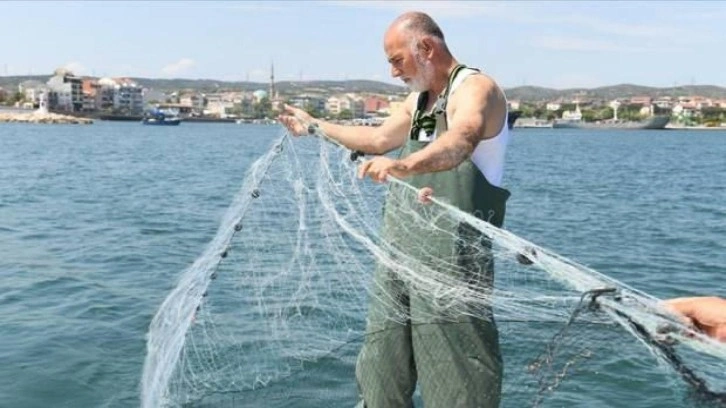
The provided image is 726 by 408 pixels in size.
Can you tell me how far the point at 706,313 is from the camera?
3.42m

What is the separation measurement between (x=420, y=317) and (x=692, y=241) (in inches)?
599

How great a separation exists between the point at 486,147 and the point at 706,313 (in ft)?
4.39

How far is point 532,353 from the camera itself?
249 inches

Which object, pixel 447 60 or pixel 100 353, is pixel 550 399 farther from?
pixel 100 353

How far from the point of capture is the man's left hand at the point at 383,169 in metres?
4.00

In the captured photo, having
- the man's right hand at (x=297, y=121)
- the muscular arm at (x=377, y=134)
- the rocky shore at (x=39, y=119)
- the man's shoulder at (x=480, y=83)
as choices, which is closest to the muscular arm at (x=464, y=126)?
the man's shoulder at (x=480, y=83)

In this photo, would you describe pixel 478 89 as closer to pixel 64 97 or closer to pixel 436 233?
pixel 436 233

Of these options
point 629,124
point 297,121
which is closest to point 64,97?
point 629,124

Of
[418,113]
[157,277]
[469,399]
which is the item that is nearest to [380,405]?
[469,399]

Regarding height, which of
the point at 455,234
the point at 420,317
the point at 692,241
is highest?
the point at 455,234

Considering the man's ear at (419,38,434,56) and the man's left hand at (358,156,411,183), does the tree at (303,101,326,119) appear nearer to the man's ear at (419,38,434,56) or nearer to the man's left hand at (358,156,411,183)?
the man's ear at (419,38,434,56)

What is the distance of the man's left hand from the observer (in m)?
4.00

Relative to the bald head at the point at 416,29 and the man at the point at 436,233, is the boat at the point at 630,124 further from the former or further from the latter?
the bald head at the point at 416,29

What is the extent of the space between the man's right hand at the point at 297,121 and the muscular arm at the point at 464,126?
1.39 metres
